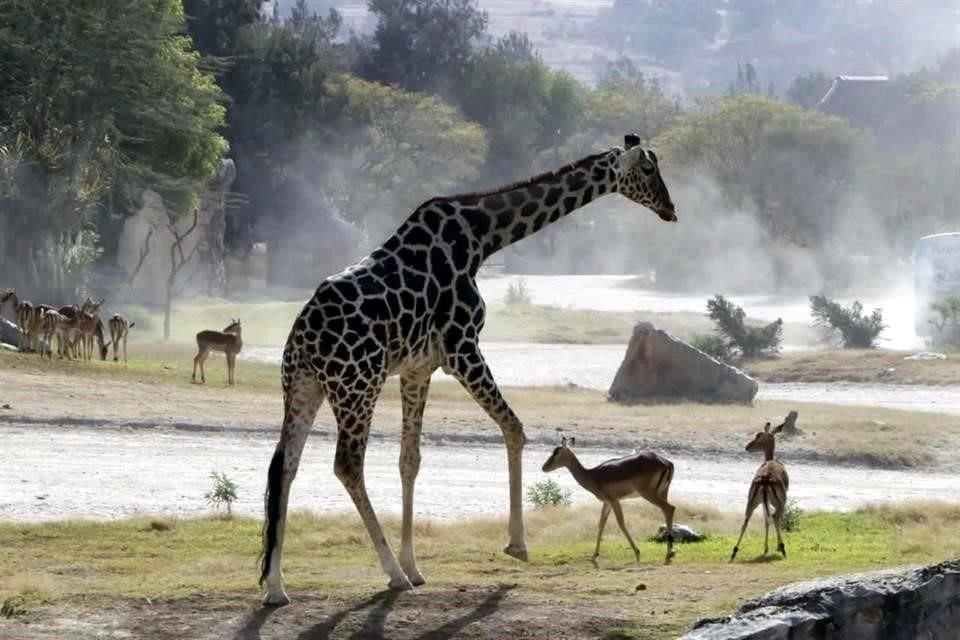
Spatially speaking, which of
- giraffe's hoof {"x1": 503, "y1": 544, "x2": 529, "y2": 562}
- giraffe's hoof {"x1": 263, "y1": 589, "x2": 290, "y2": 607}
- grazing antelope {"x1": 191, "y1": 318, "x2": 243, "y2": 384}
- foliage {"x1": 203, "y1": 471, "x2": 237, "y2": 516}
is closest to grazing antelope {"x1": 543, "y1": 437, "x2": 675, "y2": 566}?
giraffe's hoof {"x1": 503, "y1": 544, "x2": 529, "y2": 562}

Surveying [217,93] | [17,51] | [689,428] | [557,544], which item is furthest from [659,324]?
[557,544]

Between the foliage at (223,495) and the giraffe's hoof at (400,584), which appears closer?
the giraffe's hoof at (400,584)

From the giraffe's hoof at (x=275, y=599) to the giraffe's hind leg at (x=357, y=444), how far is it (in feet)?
2.96

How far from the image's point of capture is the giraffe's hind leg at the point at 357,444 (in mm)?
12789

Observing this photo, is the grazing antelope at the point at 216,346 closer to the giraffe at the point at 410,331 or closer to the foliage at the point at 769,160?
the giraffe at the point at 410,331

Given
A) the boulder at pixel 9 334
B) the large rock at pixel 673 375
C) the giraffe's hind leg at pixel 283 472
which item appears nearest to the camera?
the giraffe's hind leg at pixel 283 472

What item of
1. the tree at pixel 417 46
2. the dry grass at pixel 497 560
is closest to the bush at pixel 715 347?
the dry grass at pixel 497 560

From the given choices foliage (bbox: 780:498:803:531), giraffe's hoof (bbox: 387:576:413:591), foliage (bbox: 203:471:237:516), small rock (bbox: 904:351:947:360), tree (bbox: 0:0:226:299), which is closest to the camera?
giraffe's hoof (bbox: 387:576:413:591)

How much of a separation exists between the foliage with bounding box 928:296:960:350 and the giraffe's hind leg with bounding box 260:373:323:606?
37076 millimetres

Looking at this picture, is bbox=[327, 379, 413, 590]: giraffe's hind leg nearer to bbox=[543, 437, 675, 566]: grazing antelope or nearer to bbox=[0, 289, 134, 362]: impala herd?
bbox=[543, 437, 675, 566]: grazing antelope

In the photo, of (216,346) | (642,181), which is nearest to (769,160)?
(216,346)

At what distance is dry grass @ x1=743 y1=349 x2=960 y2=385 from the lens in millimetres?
40812

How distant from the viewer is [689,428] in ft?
94.3

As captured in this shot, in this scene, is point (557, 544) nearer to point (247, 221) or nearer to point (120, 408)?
point (120, 408)
